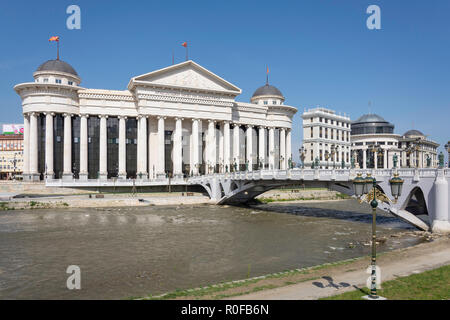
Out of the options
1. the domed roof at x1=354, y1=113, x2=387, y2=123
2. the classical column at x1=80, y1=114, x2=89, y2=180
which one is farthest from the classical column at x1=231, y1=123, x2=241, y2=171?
the domed roof at x1=354, y1=113, x2=387, y2=123

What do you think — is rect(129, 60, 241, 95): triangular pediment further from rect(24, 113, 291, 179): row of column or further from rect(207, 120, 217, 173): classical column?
rect(207, 120, 217, 173): classical column

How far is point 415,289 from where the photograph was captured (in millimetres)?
14992

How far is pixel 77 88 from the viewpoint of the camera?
263 ft

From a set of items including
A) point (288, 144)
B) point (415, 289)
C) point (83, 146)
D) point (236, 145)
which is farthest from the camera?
point (288, 144)

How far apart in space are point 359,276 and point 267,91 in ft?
314

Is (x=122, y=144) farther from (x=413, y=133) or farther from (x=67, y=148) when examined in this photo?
(x=413, y=133)

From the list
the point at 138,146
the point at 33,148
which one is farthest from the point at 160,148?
the point at 33,148

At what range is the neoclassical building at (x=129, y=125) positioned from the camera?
7862 centimetres

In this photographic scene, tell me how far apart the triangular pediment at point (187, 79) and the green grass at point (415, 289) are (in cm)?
7204

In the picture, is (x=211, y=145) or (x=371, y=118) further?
(x=371, y=118)

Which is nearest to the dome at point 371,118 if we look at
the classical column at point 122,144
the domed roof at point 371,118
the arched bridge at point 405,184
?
the domed roof at point 371,118

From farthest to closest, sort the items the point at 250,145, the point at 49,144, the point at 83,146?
1. the point at 250,145
2. the point at 83,146
3. the point at 49,144

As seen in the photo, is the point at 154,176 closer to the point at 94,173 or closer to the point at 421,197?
the point at 94,173
